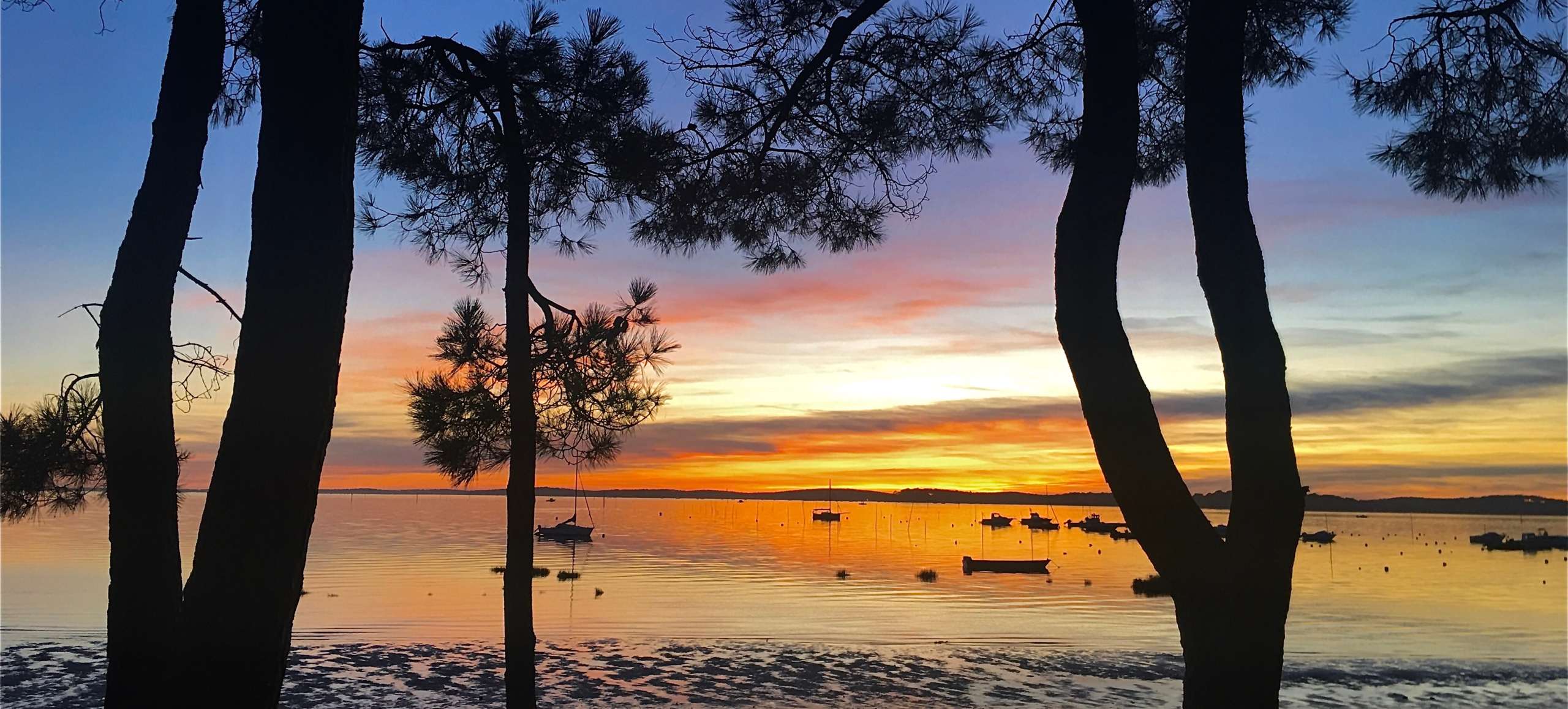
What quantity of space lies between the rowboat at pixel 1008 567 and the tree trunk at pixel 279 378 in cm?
4547

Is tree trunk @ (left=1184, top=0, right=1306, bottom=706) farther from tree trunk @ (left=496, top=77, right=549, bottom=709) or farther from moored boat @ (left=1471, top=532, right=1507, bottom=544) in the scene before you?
moored boat @ (left=1471, top=532, right=1507, bottom=544)

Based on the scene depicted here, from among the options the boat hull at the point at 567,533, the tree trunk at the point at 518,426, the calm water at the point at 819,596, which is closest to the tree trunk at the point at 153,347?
the tree trunk at the point at 518,426

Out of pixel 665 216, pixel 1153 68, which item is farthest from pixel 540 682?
pixel 1153 68

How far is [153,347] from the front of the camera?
434 cm

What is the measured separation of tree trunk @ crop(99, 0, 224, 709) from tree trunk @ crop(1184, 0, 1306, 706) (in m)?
3.94

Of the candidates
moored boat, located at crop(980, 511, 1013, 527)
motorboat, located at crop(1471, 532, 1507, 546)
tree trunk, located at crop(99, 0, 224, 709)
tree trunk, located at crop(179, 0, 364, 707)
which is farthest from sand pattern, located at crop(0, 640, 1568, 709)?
moored boat, located at crop(980, 511, 1013, 527)

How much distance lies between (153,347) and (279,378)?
6.99 feet

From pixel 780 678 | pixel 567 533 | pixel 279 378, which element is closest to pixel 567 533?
pixel 567 533

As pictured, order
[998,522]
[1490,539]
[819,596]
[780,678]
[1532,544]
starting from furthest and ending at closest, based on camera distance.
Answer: [998,522]
[1490,539]
[1532,544]
[819,596]
[780,678]

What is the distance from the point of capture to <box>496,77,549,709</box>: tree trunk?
7.09m

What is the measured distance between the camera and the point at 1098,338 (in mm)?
3309

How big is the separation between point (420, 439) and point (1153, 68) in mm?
6021

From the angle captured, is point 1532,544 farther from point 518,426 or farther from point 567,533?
point 518,426

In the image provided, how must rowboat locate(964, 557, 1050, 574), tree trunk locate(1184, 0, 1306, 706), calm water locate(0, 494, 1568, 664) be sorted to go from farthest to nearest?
rowboat locate(964, 557, 1050, 574) < calm water locate(0, 494, 1568, 664) < tree trunk locate(1184, 0, 1306, 706)
